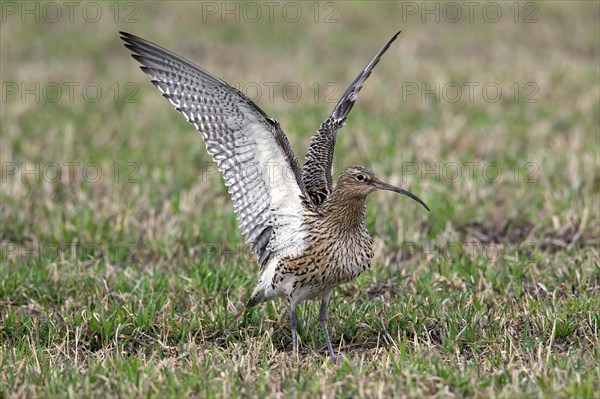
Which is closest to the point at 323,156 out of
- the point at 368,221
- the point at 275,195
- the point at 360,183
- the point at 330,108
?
the point at 275,195

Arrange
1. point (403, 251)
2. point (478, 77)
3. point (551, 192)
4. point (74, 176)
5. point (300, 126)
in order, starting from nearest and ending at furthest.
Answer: point (403, 251) → point (551, 192) → point (74, 176) → point (300, 126) → point (478, 77)

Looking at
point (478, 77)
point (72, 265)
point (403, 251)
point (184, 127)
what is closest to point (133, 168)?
point (184, 127)

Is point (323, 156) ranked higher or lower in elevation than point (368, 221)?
higher

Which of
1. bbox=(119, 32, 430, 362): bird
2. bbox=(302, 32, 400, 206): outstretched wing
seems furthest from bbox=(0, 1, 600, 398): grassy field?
bbox=(302, 32, 400, 206): outstretched wing

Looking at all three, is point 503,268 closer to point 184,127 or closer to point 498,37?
point 184,127

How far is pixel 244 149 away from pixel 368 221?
222 cm

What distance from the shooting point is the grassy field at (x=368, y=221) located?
4.57m

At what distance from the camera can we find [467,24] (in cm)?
1488

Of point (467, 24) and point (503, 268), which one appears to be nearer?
point (503, 268)

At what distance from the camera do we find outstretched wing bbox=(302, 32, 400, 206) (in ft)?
18.3

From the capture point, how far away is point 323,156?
5.73 m

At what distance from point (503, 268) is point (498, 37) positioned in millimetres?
8506

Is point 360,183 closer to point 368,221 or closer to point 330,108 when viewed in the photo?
point 368,221

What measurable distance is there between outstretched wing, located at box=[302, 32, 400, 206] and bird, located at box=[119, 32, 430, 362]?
0.03 m
